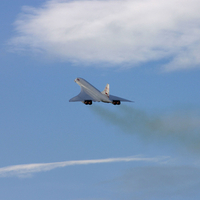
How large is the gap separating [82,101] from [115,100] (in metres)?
8.97

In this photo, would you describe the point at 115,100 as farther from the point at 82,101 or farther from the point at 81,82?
the point at 81,82

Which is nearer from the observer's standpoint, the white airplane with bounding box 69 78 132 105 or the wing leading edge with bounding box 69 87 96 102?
the white airplane with bounding box 69 78 132 105

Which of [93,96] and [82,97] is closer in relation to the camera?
[93,96]

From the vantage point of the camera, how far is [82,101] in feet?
294

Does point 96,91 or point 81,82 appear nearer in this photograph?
point 96,91

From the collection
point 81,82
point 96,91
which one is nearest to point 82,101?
point 96,91

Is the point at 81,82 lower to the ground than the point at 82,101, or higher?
higher

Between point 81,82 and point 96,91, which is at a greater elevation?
point 81,82

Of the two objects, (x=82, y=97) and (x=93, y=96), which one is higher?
(x=82, y=97)

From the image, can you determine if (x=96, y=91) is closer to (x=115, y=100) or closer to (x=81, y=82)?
(x=115, y=100)

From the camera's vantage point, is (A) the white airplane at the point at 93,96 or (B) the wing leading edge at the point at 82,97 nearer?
(A) the white airplane at the point at 93,96

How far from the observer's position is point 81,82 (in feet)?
337

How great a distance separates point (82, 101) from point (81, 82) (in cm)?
1442

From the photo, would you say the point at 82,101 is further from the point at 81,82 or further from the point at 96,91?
the point at 81,82
